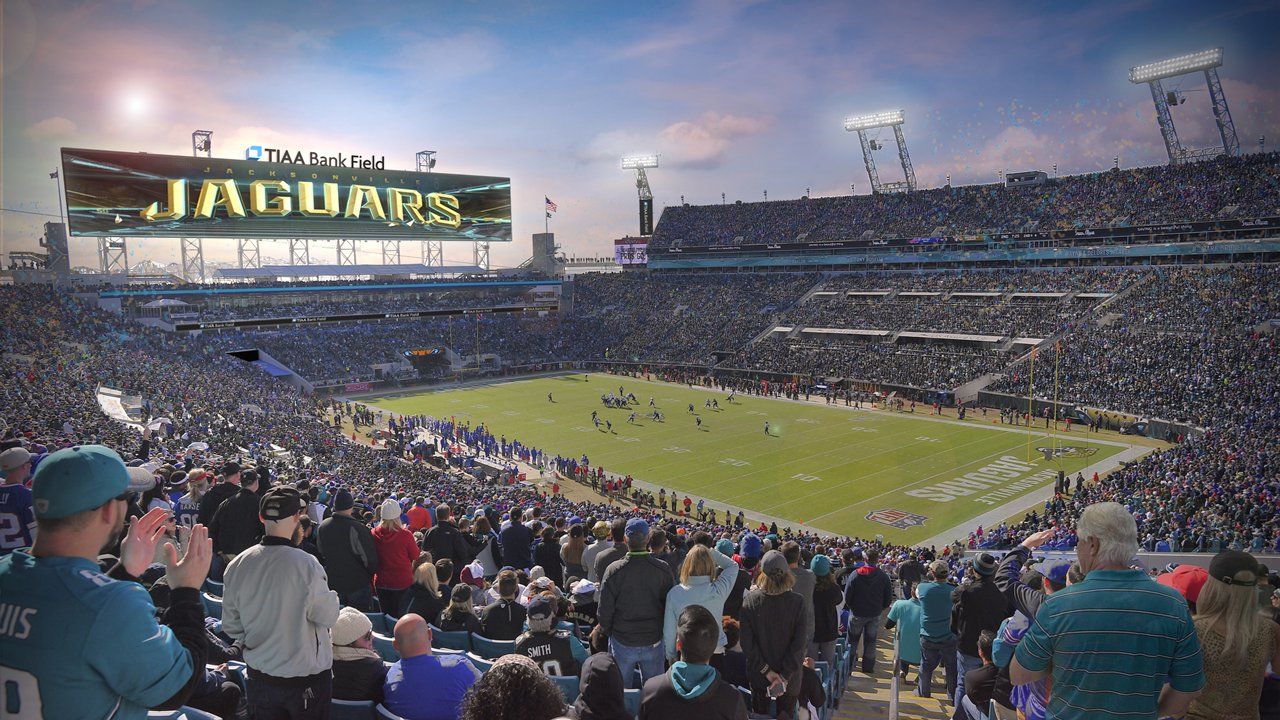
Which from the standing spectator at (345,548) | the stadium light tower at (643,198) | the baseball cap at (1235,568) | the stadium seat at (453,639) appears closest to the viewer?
the baseball cap at (1235,568)

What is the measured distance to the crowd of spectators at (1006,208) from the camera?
166 ft

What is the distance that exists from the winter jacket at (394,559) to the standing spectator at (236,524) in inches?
47.9

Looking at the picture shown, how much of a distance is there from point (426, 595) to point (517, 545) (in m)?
2.93

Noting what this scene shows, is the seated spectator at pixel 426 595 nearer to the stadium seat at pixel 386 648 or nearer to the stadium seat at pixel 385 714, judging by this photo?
the stadium seat at pixel 386 648

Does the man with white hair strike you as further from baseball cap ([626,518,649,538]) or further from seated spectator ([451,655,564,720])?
baseball cap ([626,518,649,538])

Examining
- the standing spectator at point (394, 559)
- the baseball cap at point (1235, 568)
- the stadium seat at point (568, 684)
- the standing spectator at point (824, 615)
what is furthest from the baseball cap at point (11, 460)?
the baseball cap at point (1235, 568)

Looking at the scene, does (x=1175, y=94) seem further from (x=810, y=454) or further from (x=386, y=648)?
(x=386, y=648)

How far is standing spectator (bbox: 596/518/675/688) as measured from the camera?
18.2ft

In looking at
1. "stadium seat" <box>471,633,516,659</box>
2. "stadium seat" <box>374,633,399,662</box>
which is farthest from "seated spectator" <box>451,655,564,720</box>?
"stadium seat" <box>374,633,399,662</box>

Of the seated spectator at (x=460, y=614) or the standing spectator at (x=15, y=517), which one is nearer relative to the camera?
the standing spectator at (x=15, y=517)

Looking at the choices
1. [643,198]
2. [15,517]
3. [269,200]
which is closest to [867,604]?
[15,517]

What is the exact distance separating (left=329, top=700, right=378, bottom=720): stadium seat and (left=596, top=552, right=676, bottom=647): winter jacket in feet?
5.92

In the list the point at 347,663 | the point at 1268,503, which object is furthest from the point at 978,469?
the point at 347,663

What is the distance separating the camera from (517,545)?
9.51m
